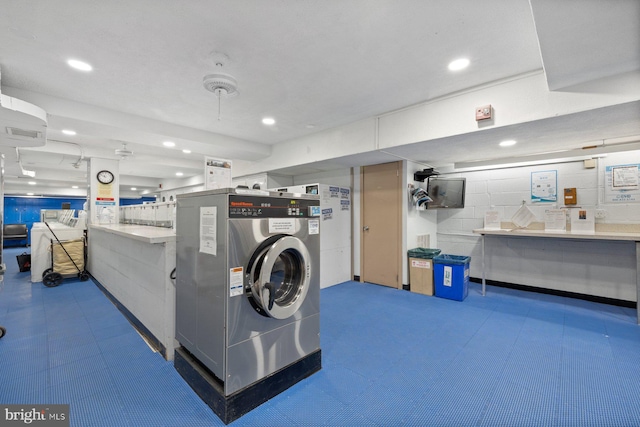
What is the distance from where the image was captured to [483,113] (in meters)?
3.00

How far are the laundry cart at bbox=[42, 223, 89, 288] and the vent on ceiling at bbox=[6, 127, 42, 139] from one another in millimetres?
3053

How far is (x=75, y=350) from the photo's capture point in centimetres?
256

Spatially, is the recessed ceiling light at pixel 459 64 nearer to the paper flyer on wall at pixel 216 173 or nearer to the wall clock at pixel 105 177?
the paper flyer on wall at pixel 216 173

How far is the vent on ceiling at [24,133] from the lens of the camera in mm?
2744

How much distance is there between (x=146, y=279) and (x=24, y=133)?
206 cm

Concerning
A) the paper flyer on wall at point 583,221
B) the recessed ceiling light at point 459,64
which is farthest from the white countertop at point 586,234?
the recessed ceiling light at point 459,64

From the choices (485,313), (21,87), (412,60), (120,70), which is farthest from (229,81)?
(485,313)

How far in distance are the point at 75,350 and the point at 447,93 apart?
481 cm

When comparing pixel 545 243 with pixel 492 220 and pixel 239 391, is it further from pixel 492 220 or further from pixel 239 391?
pixel 239 391

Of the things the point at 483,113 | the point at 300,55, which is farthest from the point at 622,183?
the point at 300,55

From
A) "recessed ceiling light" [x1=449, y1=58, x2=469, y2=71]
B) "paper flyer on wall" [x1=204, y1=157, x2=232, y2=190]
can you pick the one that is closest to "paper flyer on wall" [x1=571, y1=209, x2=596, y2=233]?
"recessed ceiling light" [x1=449, y1=58, x2=469, y2=71]

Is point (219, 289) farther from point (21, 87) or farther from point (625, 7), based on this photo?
point (21, 87)

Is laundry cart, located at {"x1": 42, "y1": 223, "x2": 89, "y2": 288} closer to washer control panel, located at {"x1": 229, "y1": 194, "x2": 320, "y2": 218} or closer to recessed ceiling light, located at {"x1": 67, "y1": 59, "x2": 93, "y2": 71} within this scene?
recessed ceiling light, located at {"x1": 67, "y1": 59, "x2": 93, "y2": 71}

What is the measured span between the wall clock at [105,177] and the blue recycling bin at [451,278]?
22.8ft
